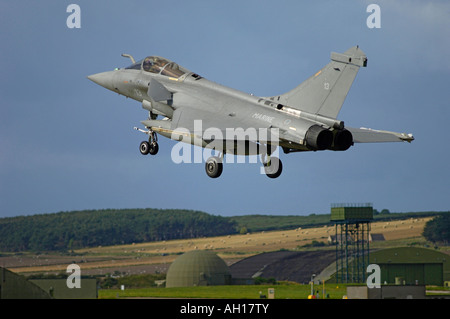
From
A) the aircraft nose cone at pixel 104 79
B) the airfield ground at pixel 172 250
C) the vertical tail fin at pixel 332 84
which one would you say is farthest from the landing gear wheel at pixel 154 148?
the airfield ground at pixel 172 250

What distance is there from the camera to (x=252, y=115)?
3083 cm

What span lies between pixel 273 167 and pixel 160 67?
8187mm

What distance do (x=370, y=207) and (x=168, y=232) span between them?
55272mm

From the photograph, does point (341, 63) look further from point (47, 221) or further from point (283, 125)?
point (47, 221)

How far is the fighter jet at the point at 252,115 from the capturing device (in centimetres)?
2919

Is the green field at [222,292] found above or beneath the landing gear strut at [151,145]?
beneath

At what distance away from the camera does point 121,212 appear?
152m

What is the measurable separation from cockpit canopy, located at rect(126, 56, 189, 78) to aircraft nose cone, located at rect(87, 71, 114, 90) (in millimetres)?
1391

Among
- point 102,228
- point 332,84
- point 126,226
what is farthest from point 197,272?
point 332,84

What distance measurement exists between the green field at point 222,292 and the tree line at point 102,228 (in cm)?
2331

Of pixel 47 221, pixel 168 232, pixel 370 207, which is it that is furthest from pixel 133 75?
pixel 168 232

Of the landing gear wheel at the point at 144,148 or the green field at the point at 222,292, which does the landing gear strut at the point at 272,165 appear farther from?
the green field at the point at 222,292
